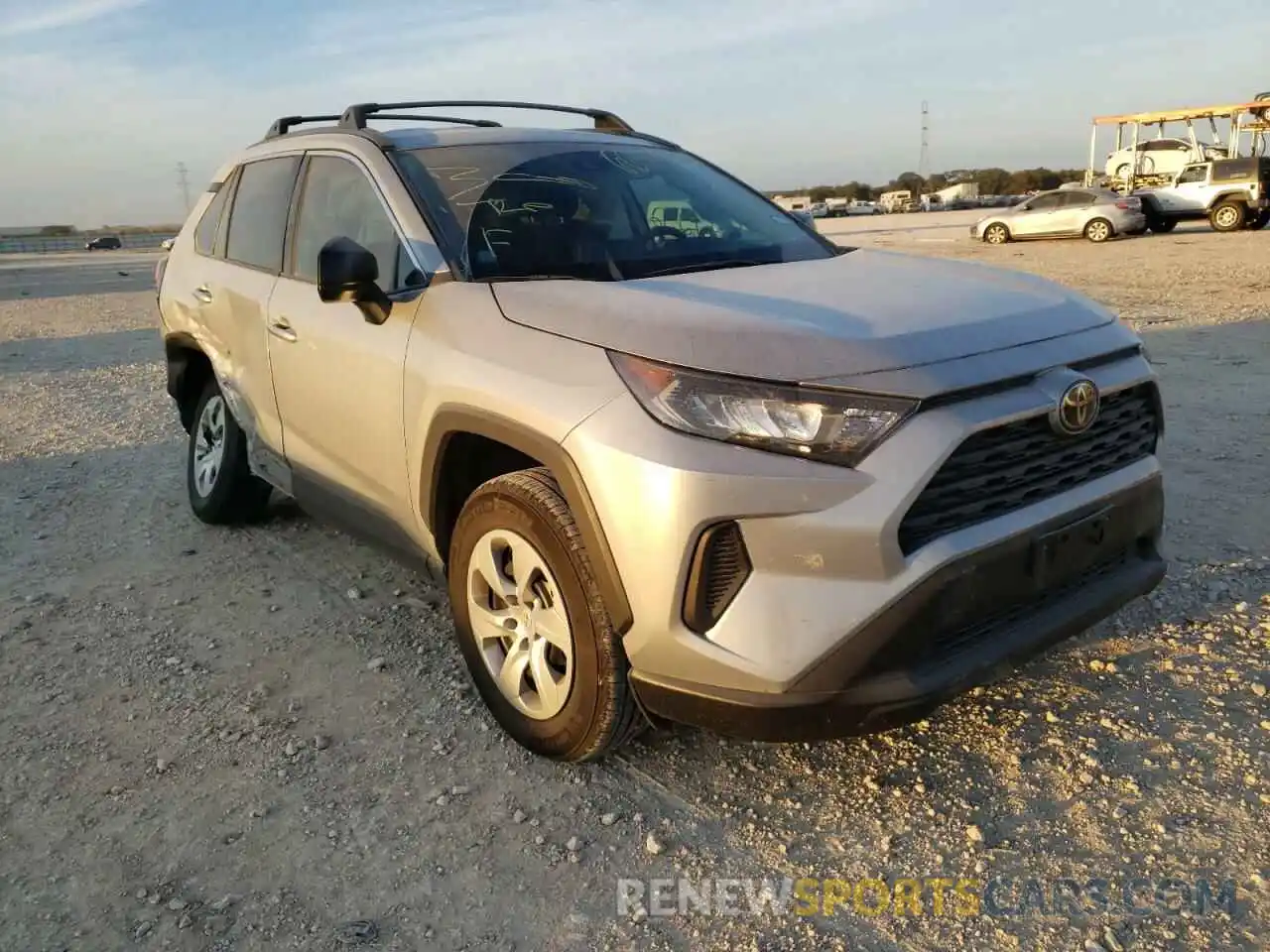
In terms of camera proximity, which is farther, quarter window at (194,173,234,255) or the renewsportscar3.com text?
quarter window at (194,173,234,255)

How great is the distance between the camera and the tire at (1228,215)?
2470 cm

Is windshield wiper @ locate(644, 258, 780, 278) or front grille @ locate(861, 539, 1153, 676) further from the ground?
windshield wiper @ locate(644, 258, 780, 278)

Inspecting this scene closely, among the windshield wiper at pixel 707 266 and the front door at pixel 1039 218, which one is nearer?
the windshield wiper at pixel 707 266

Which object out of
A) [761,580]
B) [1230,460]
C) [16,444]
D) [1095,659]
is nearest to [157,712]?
[761,580]

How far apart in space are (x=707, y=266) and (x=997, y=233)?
80.2 feet

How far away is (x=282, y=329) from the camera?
3807 millimetres

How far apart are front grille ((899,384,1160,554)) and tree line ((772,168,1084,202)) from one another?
82.6m

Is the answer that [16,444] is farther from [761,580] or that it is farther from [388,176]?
[761,580]

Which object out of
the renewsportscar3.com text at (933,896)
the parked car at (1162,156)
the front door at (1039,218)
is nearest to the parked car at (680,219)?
the renewsportscar3.com text at (933,896)

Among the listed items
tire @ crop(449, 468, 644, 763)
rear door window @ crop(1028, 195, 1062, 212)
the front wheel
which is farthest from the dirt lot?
the front wheel

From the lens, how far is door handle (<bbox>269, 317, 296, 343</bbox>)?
374cm

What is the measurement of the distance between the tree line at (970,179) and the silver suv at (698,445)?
8254 centimetres

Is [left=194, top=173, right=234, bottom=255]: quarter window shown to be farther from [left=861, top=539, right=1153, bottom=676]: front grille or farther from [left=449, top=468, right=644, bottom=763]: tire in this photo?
[left=861, top=539, right=1153, bottom=676]: front grille

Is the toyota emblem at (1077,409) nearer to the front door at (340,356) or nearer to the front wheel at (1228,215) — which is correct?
the front door at (340,356)
